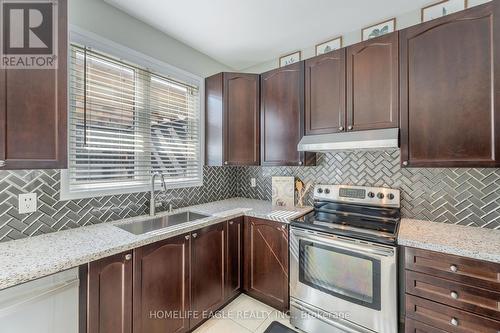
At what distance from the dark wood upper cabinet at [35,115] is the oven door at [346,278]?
1.78 m

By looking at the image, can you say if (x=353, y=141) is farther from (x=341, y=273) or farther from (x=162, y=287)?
(x=162, y=287)

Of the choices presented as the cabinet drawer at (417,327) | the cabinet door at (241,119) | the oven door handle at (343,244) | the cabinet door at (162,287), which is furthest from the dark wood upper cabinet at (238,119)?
the cabinet drawer at (417,327)

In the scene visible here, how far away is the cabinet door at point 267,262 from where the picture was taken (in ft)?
6.73

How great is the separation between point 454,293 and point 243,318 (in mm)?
1595

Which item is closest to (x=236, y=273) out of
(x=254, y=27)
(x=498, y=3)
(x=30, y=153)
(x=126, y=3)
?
(x=30, y=153)

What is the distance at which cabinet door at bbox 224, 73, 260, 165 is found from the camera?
8.30ft

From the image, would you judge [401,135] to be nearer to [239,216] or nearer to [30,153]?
[239,216]

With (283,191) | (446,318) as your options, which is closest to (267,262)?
(283,191)

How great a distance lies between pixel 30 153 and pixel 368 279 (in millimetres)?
2240

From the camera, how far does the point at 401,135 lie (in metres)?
1.76

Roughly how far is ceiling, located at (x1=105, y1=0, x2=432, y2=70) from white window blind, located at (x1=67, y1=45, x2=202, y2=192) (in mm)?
477

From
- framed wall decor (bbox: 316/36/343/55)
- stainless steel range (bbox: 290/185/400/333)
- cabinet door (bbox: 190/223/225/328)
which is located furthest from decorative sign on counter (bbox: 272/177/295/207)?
framed wall decor (bbox: 316/36/343/55)

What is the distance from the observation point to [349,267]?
1.68 m

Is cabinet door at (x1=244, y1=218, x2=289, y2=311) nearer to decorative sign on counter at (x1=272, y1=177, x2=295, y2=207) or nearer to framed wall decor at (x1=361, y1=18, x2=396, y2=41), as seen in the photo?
decorative sign on counter at (x1=272, y1=177, x2=295, y2=207)
